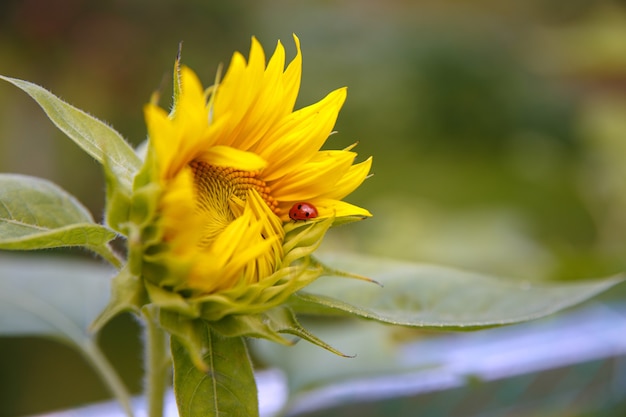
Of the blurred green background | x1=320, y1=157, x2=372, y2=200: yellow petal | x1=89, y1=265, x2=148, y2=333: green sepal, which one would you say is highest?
the blurred green background

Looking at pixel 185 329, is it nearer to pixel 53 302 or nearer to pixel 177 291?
pixel 177 291

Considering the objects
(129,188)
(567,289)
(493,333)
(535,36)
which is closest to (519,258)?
(493,333)

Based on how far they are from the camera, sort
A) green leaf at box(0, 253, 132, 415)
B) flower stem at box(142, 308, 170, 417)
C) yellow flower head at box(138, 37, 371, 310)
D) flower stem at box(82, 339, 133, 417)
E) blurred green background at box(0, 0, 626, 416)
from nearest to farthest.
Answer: yellow flower head at box(138, 37, 371, 310)
flower stem at box(142, 308, 170, 417)
flower stem at box(82, 339, 133, 417)
green leaf at box(0, 253, 132, 415)
blurred green background at box(0, 0, 626, 416)

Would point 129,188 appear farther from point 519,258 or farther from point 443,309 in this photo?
point 519,258

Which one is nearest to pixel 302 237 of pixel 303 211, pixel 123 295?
pixel 303 211

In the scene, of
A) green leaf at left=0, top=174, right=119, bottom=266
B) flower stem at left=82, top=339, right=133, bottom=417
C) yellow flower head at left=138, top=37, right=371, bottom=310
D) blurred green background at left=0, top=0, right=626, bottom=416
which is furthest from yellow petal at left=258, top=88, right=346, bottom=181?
blurred green background at left=0, top=0, right=626, bottom=416

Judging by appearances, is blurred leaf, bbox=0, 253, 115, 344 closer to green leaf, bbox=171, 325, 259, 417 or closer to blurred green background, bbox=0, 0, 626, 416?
green leaf, bbox=171, 325, 259, 417
